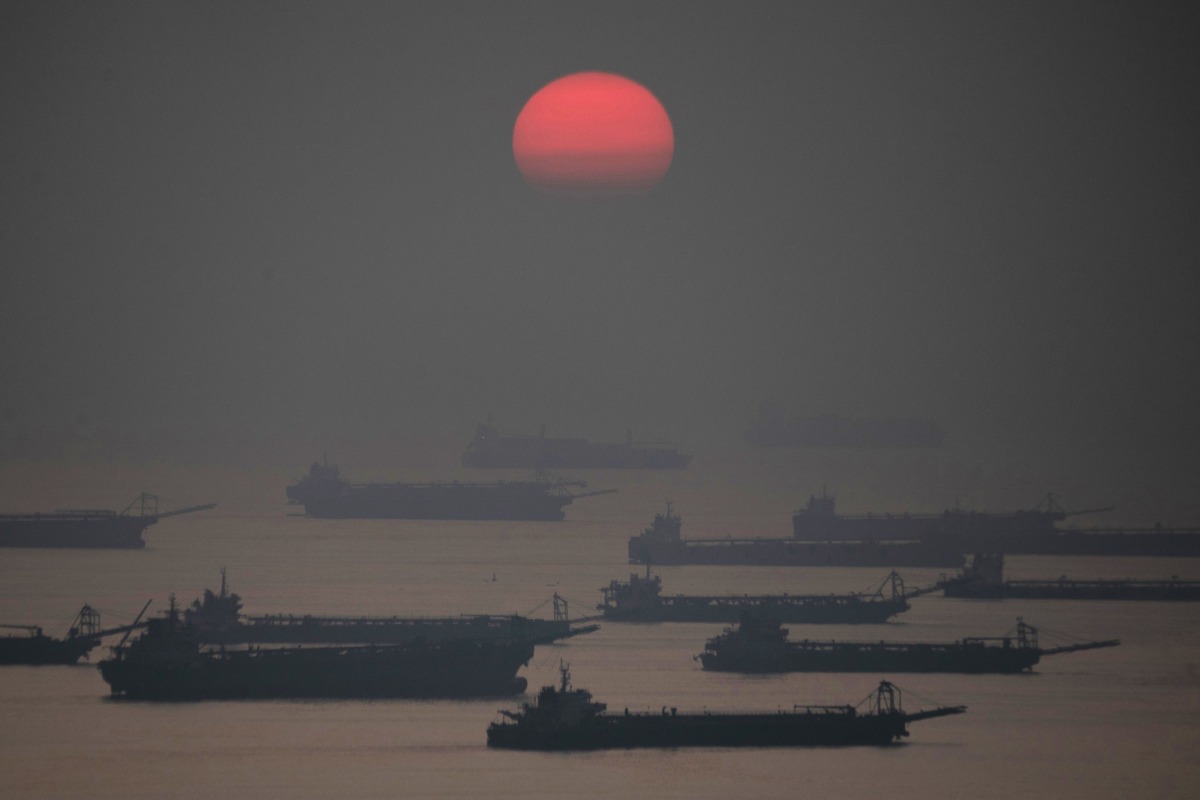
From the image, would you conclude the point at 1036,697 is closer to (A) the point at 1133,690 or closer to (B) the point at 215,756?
(A) the point at 1133,690

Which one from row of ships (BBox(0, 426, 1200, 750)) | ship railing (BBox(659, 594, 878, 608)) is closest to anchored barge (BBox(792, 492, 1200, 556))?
row of ships (BBox(0, 426, 1200, 750))

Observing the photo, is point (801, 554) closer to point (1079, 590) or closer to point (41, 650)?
point (1079, 590)

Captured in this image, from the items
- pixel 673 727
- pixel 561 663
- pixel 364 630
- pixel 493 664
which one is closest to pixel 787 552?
pixel 364 630

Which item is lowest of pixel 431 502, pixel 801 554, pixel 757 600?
pixel 757 600

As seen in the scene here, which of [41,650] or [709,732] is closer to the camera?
[709,732]

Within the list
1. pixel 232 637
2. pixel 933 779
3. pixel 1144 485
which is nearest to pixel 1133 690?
pixel 933 779

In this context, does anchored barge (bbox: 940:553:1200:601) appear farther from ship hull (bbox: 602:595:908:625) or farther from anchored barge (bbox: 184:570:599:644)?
anchored barge (bbox: 184:570:599:644)
